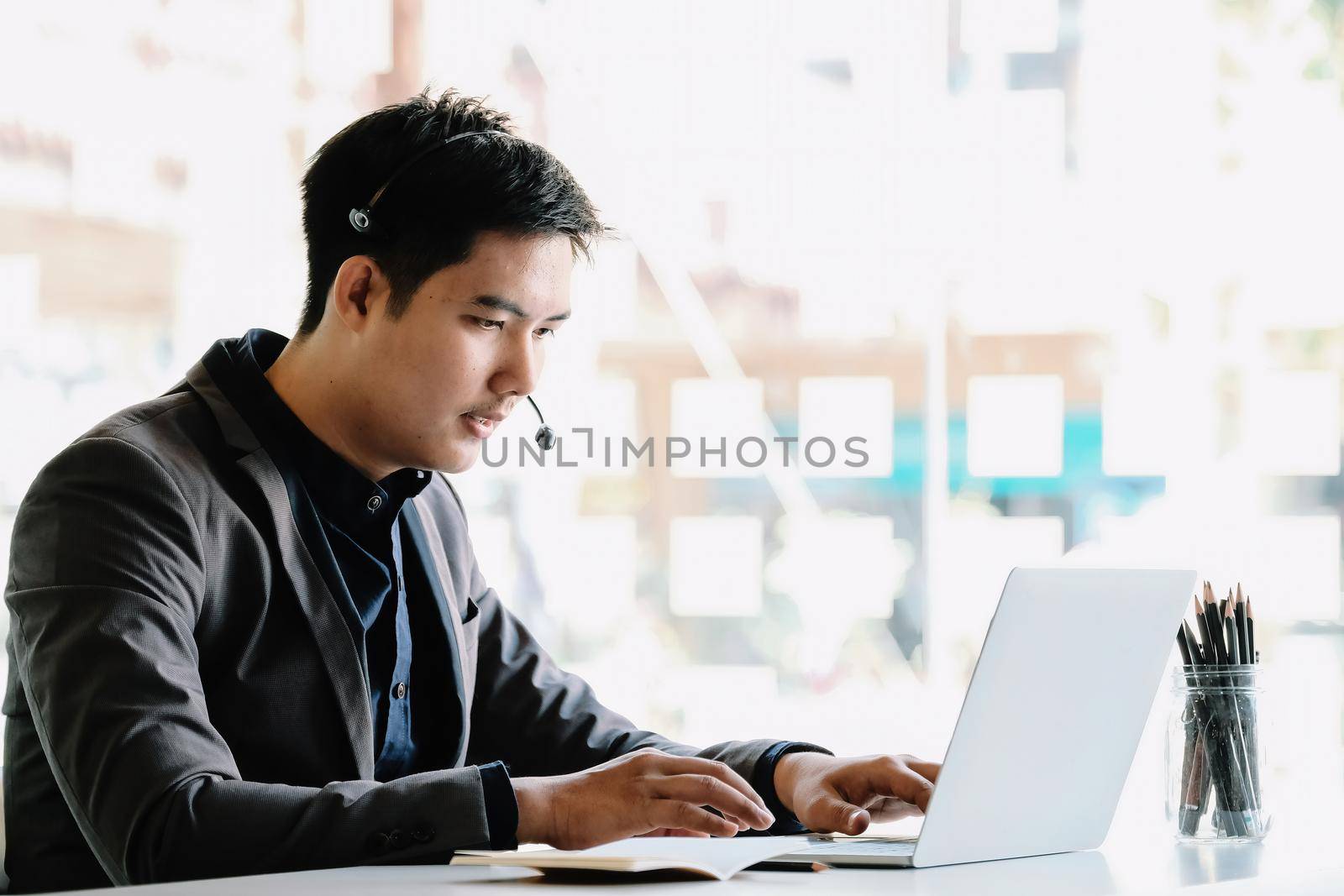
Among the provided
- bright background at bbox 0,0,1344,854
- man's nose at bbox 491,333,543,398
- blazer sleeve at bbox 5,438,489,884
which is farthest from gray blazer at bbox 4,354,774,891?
bright background at bbox 0,0,1344,854

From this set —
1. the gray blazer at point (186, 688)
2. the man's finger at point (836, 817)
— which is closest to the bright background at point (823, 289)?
the gray blazer at point (186, 688)

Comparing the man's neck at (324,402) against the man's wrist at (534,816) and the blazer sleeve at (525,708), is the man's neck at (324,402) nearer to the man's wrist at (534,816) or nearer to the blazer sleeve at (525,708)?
the blazer sleeve at (525,708)

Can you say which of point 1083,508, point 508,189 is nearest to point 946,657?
point 1083,508

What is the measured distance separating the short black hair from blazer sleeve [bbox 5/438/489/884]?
0.33m

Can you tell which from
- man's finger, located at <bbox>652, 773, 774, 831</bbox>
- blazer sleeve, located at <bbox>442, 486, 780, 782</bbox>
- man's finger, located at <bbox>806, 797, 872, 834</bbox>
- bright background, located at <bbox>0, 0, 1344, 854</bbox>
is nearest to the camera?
man's finger, located at <bbox>652, 773, 774, 831</bbox>

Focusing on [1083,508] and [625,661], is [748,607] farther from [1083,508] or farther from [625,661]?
[1083,508]

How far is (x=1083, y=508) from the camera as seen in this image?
2.83 meters

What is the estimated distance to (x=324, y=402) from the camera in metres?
1.46

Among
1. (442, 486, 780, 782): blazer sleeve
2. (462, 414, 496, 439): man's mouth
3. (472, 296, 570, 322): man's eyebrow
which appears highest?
(472, 296, 570, 322): man's eyebrow

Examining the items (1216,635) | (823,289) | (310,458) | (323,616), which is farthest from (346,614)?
(823,289)

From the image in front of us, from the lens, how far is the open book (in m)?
0.90

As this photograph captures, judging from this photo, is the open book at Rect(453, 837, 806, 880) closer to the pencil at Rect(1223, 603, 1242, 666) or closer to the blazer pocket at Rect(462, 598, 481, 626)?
the pencil at Rect(1223, 603, 1242, 666)

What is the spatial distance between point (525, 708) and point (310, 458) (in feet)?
1.31

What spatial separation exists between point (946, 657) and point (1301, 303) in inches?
37.3
